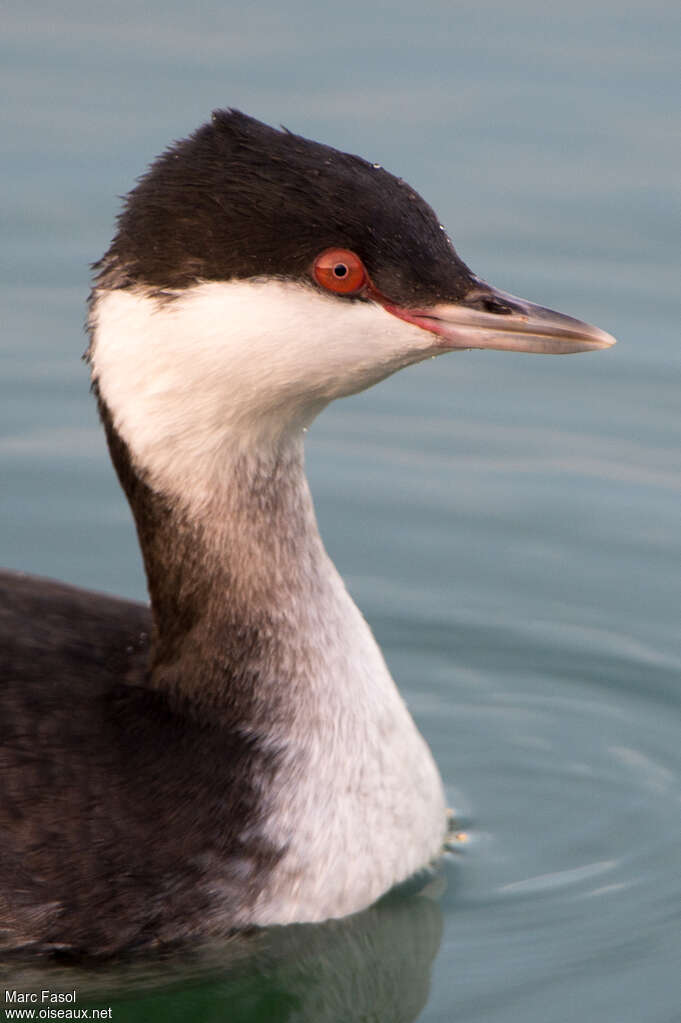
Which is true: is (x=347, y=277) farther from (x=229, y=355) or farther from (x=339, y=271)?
(x=229, y=355)

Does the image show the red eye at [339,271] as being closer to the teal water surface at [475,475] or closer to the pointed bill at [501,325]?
the pointed bill at [501,325]

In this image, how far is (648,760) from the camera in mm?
7242

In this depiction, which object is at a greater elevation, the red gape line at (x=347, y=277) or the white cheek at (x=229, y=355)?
the red gape line at (x=347, y=277)

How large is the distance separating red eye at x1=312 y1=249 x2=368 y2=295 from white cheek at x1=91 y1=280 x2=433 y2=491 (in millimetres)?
38

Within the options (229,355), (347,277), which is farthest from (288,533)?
(347,277)

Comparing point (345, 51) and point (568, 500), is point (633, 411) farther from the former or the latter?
point (345, 51)

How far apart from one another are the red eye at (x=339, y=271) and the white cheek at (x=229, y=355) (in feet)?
0.12

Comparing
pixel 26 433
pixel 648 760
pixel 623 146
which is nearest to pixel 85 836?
pixel 648 760

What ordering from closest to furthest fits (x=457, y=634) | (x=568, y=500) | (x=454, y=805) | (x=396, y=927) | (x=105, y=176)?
(x=396, y=927) → (x=454, y=805) → (x=457, y=634) → (x=568, y=500) → (x=105, y=176)

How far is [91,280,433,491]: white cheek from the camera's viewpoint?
18.7 ft

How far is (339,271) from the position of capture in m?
5.70

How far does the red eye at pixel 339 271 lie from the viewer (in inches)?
224

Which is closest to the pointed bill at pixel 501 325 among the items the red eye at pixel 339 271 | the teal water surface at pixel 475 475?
the red eye at pixel 339 271

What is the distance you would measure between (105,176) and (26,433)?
1.72 meters
